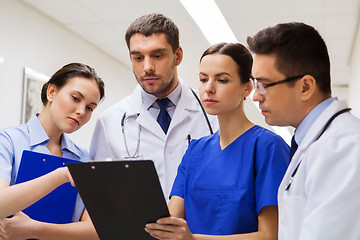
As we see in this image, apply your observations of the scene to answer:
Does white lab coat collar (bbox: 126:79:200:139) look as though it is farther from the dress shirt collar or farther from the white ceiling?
the white ceiling

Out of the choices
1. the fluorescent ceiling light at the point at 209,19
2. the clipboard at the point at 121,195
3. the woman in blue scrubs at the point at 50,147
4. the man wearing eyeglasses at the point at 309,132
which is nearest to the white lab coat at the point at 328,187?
the man wearing eyeglasses at the point at 309,132

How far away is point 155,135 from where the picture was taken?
1874mm

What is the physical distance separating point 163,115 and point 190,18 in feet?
8.63

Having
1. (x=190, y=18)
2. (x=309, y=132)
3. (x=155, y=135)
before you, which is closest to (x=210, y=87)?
(x=309, y=132)

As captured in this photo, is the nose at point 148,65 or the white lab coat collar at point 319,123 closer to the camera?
the white lab coat collar at point 319,123

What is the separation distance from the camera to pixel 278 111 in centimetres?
126


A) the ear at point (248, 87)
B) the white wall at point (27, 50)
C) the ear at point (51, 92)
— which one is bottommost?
the ear at point (248, 87)

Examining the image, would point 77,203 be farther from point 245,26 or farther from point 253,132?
point 245,26

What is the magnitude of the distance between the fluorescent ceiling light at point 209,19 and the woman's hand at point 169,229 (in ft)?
9.70

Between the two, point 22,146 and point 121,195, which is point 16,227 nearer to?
point 22,146

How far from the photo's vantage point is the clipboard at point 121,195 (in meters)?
1.20

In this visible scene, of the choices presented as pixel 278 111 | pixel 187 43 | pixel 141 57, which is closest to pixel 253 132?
pixel 278 111

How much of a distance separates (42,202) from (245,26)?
3.47 metres

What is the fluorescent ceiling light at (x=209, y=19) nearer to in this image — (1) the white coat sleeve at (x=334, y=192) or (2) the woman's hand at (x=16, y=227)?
(2) the woman's hand at (x=16, y=227)
